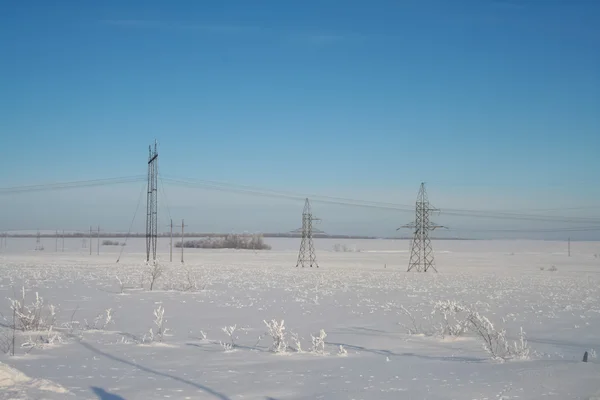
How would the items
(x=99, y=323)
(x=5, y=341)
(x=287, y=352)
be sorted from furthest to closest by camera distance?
(x=99, y=323), (x=5, y=341), (x=287, y=352)

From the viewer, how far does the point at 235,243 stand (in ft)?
332

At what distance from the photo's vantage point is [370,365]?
8.73 metres

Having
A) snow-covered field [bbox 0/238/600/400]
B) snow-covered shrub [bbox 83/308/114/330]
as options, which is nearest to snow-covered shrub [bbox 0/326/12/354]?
snow-covered field [bbox 0/238/600/400]

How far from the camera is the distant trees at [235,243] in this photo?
98375mm

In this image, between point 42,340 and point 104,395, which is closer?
point 104,395

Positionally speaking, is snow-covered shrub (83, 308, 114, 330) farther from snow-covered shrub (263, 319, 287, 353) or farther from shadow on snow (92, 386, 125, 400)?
shadow on snow (92, 386, 125, 400)

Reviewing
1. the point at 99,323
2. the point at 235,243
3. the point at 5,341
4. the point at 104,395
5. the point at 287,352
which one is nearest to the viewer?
the point at 104,395

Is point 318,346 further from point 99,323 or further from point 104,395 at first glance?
point 99,323

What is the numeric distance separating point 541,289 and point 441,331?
16.1 m

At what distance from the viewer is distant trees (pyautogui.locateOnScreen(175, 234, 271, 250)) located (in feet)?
323

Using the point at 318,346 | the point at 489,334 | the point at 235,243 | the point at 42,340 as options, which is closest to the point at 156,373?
the point at 318,346

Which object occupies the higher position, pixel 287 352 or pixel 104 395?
pixel 104 395

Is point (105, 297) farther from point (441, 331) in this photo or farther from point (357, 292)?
point (441, 331)

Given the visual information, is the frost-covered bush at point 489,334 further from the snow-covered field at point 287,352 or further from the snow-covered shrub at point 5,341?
the snow-covered shrub at point 5,341
